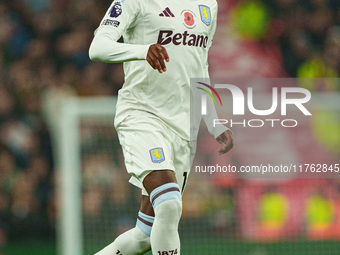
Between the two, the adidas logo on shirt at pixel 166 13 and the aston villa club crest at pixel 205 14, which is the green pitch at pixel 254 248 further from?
the adidas logo on shirt at pixel 166 13

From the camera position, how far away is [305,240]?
9.04m

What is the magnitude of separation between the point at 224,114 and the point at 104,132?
1.30 meters

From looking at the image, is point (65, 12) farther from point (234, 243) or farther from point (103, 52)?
point (103, 52)

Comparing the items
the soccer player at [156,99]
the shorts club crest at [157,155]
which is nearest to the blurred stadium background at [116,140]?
the soccer player at [156,99]

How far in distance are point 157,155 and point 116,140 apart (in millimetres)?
4019

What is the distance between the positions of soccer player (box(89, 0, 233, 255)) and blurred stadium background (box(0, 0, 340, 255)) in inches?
140

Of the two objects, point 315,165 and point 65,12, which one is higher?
point 65,12

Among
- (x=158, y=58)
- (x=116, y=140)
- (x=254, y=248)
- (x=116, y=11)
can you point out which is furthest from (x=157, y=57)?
(x=254, y=248)

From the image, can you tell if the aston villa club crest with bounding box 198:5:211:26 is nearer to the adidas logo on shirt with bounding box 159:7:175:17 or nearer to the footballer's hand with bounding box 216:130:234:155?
the adidas logo on shirt with bounding box 159:7:175:17

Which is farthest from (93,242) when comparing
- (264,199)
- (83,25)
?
(83,25)

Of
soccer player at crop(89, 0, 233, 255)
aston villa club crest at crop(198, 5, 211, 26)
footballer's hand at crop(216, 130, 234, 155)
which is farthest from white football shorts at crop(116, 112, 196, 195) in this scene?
aston villa club crest at crop(198, 5, 211, 26)

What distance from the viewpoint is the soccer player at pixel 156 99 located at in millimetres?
5109

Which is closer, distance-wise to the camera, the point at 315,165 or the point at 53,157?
the point at 315,165

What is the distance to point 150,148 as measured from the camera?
5.20m
